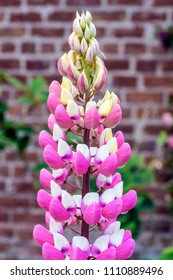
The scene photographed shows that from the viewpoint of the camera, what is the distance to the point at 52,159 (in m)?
0.80

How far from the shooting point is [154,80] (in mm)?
2877

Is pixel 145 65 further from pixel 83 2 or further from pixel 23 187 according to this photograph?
pixel 23 187

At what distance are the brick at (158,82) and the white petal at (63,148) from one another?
2113 millimetres

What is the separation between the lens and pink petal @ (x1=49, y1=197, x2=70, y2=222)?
30.3 inches

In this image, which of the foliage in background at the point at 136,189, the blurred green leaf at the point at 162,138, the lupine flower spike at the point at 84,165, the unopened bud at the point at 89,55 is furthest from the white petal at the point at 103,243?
the blurred green leaf at the point at 162,138

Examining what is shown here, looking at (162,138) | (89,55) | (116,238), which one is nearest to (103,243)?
(116,238)

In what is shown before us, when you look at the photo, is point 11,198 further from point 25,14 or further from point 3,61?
point 25,14

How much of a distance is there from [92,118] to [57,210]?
12cm

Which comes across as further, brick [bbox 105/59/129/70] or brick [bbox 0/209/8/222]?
brick [bbox 0/209/8/222]

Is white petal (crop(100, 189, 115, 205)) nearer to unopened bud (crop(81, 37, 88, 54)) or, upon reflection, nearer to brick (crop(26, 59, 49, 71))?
unopened bud (crop(81, 37, 88, 54))

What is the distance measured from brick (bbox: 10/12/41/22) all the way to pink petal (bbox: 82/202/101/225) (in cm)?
224

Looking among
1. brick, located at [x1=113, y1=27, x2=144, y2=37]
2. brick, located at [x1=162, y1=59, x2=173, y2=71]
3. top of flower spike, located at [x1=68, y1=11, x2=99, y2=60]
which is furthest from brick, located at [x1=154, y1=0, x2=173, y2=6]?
top of flower spike, located at [x1=68, y1=11, x2=99, y2=60]
